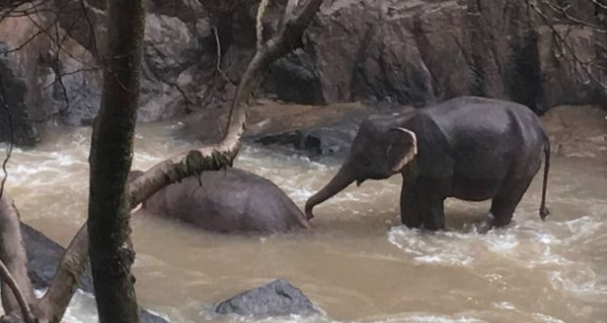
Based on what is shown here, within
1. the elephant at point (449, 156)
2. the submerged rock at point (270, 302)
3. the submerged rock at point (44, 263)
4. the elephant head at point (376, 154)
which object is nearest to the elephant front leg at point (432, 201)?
the elephant at point (449, 156)

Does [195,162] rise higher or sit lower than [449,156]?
higher

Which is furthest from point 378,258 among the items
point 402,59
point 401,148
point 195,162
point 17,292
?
point 17,292

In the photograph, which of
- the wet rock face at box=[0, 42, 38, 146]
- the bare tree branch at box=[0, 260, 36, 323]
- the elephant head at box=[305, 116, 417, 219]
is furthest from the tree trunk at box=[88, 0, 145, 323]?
the wet rock face at box=[0, 42, 38, 146]

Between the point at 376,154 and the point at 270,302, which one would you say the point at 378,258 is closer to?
the point at 376,154

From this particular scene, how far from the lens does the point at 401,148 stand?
22.3 feet

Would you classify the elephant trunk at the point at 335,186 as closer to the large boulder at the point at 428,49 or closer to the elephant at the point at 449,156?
the elephant at the point at 449,156

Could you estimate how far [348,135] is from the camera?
9.34 meters

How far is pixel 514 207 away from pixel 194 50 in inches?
194

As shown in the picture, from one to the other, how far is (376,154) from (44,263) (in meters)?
2.42

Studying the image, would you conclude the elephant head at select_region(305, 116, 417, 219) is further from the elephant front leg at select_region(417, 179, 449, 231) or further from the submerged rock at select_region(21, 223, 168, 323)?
the submerged rock at select_region(21, 223, 168, 323)

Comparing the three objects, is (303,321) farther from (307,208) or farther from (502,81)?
(502,81)

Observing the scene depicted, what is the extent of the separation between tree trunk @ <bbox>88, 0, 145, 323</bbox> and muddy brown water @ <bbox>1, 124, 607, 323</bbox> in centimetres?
300

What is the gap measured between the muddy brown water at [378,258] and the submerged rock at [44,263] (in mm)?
164

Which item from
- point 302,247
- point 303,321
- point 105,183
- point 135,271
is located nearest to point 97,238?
point 105,183
